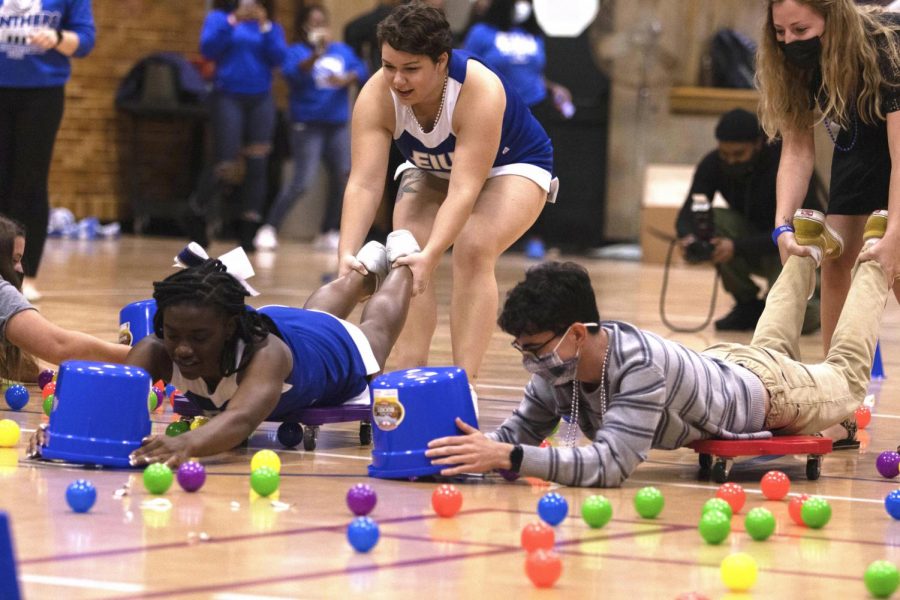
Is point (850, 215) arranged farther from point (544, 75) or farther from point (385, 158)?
point (544, 75)

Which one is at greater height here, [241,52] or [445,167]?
[445,167]

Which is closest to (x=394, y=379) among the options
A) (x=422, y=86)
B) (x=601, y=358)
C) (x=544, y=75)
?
(x=601, y=358)

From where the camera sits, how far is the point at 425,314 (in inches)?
195

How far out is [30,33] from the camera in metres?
6.80

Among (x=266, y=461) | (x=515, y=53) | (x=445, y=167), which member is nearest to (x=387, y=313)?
(x=445, y=167)

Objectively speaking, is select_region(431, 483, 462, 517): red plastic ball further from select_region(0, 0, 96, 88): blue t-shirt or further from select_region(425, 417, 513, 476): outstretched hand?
select_region(0, 0, 96, 88): blue t-shirt

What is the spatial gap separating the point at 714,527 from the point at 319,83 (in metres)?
9.69

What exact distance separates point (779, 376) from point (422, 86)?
4.51 feet

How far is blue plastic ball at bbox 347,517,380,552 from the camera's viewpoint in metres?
2.78

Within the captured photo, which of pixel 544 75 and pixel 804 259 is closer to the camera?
pixel 804 259

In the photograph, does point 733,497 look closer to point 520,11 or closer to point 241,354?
point 241,354

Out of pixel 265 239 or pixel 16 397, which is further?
pixel 265 239

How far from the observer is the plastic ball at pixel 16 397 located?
14.9 ft

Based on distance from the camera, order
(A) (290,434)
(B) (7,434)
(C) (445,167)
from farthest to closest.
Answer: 1. (C) (445,167)
2. (A) (290,434)
3. (B) (7,434)
